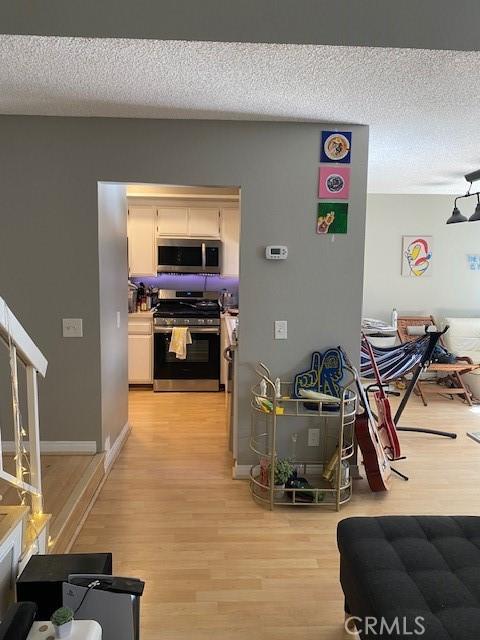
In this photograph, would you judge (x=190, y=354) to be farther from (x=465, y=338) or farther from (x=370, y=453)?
(x=465, y=338)

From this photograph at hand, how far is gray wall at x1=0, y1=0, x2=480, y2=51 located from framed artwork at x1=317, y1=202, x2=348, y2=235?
1198 mm

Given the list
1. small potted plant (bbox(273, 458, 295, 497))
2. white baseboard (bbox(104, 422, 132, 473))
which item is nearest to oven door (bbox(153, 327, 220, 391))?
white baseboard (bbox(104, 422, 132, 473))

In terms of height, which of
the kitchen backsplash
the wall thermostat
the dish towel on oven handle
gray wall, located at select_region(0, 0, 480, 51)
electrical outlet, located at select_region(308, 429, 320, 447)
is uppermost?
gray wall, located at select_region(0, 0, 480, 51)

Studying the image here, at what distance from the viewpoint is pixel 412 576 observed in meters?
1.61

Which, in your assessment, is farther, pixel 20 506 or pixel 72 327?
pixel 72 327

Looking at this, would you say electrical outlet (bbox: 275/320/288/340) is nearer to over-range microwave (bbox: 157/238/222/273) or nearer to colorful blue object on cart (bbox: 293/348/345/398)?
colorful blue object on cart (bbox: 293/348/345/398)

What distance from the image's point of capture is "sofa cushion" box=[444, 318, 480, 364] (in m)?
5.77

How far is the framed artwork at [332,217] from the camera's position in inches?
124

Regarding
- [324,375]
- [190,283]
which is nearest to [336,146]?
[324,375]

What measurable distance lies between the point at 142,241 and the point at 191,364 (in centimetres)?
159

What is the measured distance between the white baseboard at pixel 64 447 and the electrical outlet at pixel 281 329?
60.3 inches

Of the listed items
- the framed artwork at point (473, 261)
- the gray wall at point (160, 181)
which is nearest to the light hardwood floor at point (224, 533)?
the gray wall at point (160, 181)

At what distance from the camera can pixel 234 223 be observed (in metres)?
5.66

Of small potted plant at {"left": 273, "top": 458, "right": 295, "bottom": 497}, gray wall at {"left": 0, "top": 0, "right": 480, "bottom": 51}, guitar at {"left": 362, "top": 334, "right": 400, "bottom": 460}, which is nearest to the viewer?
gray wall at {"left": 0, "top": 0, "right": 480, "bottom": 51}
